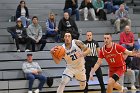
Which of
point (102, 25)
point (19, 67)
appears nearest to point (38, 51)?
point (19, 67)

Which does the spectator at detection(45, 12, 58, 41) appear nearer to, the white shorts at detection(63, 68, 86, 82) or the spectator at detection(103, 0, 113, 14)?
the spectator at detection(103, 0, 113, 14)

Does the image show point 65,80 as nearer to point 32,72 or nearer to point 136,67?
point 32,72

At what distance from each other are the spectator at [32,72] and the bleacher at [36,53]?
23 cm

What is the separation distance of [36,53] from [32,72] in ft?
4.15

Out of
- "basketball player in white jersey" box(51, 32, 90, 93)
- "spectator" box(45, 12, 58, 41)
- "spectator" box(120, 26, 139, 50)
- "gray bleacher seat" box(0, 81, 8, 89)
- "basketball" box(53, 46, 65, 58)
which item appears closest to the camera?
"basketball" box(53, 46, 65, 58)

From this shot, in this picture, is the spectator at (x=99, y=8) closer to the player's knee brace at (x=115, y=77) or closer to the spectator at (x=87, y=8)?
the spectator at (x=87, y=8)

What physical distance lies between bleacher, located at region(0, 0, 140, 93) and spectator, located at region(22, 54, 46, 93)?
9.0 inches

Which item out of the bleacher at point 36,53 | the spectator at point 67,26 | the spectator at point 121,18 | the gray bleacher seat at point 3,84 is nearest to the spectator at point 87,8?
the bleacher at point 36,53

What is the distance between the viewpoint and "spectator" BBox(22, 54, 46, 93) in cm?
1192

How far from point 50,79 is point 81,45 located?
3.72 meters

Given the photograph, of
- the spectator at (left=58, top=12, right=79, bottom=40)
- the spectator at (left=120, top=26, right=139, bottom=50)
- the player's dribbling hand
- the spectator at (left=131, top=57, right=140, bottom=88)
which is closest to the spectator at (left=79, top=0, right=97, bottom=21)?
the spectator at (left=58, top=12, right=79, bottom=40)

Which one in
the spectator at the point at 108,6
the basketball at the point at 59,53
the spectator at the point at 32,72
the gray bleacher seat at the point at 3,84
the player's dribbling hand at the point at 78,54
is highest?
the spectator at the point at 108,6

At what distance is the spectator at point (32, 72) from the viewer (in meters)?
11.9

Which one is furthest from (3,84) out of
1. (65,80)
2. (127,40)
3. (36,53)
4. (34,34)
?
(127,40)
